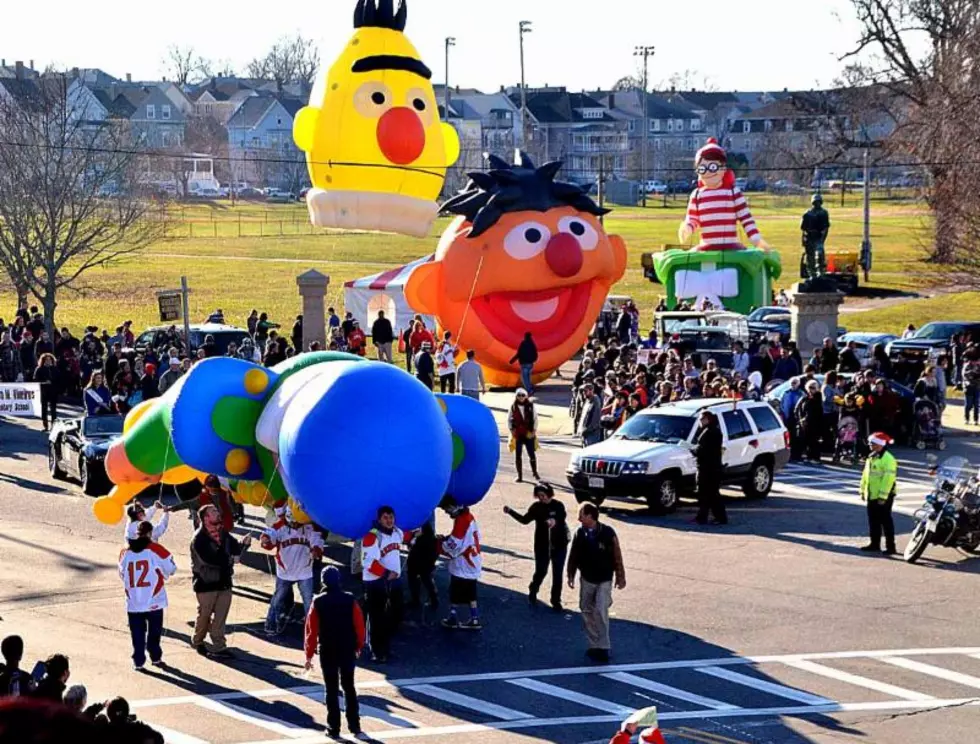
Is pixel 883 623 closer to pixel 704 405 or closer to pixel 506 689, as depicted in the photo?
pixel 506 689

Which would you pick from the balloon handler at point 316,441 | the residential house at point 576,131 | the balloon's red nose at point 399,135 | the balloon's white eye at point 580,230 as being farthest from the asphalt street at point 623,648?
the residential house at point 576,131

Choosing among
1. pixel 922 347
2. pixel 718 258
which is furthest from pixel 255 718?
pixel 718 258

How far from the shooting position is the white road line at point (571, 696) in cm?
1320

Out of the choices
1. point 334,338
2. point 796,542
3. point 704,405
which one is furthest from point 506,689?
point 334,338

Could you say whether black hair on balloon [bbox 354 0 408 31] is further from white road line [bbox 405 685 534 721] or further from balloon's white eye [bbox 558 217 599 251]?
white road line [bbox 405 685 534 721]

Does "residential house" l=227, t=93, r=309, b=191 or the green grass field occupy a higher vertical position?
"residential house" l=227, t=93, r=309, b=191

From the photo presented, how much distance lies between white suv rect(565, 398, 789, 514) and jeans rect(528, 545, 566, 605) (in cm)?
504

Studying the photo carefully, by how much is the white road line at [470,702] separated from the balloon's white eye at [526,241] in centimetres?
1836

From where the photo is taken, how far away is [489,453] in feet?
56.2

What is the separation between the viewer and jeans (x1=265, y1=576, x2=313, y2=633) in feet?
51.5

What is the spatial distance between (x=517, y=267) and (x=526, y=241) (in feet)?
1.72

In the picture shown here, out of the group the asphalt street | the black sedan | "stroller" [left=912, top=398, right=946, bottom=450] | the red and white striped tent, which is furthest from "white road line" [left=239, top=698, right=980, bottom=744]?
the red and white striped tent

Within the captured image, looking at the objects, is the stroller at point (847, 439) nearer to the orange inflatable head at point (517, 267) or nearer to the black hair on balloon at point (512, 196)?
the orange inflatable head at point (517, 267)

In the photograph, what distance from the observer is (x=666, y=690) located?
13766 mm
